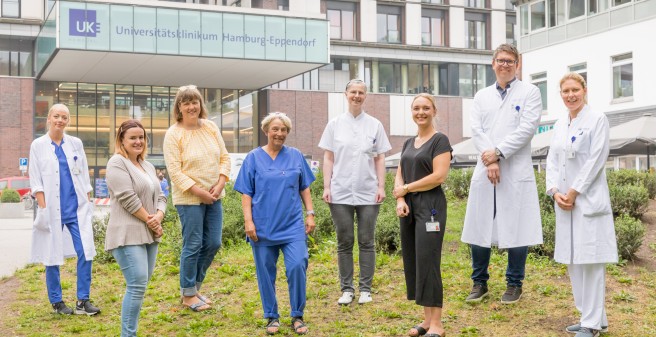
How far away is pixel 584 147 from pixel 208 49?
3308 centimetres

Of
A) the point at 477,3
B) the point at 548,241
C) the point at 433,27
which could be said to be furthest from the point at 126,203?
the point at 477,3

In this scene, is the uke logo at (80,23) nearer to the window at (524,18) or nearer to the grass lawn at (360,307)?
the window at (524,18)

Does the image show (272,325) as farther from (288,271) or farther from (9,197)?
(9,197)

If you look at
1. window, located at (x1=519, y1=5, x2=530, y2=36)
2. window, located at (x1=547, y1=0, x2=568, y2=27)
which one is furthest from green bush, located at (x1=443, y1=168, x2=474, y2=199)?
window, located at (x1=519, y1=5, x2=530, y2=36)

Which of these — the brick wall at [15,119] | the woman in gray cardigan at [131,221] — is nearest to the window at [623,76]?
the woman in gray cardigan at [131,221]

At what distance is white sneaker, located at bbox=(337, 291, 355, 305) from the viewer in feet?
25.0

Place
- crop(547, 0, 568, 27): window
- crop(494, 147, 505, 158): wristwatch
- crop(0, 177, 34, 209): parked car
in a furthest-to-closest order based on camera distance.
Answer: crop(0, 177, 34, 209): parked car → crop(547, 0, 568, 27): window → crop(494, 147, 505, 158): wristwatch

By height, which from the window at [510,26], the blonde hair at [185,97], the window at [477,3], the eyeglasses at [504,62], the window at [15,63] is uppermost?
the window at [477,3]

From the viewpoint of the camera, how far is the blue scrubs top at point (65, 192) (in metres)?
7.70

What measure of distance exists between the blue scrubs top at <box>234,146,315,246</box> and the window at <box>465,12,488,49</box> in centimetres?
4986

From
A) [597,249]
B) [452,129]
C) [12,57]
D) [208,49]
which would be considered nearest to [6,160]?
[12,57]

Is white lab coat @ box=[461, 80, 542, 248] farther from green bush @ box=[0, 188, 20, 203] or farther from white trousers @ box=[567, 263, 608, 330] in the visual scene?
green bush @ box=[0, 188, 20, 203]

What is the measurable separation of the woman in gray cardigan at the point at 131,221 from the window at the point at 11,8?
140 feet

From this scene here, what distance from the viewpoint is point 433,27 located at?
177 feet
